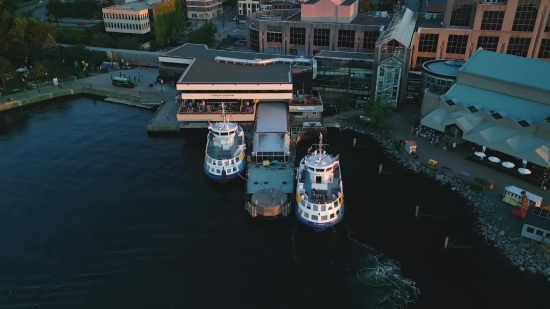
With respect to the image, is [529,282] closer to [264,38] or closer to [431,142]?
[431,142]

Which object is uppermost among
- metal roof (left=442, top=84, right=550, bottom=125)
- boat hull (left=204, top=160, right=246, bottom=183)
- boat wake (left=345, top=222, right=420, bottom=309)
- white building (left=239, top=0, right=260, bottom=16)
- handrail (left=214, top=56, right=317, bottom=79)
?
white building (left=239, top=0, right=260, bottom=16)

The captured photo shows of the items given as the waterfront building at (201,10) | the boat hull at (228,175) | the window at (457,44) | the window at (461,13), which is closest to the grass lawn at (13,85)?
the boat hull at (228,175)

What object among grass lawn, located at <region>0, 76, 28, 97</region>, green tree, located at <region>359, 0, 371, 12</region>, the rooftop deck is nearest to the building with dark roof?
the rooftop deck

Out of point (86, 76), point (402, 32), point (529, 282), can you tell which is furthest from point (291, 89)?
point (86, 76)

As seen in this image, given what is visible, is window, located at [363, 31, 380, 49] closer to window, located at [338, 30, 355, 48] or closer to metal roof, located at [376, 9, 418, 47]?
window, located at [338, 30, 355, 48]

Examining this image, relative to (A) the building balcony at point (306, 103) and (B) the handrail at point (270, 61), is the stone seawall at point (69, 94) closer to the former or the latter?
(B) the handrail at point (270, 61)
